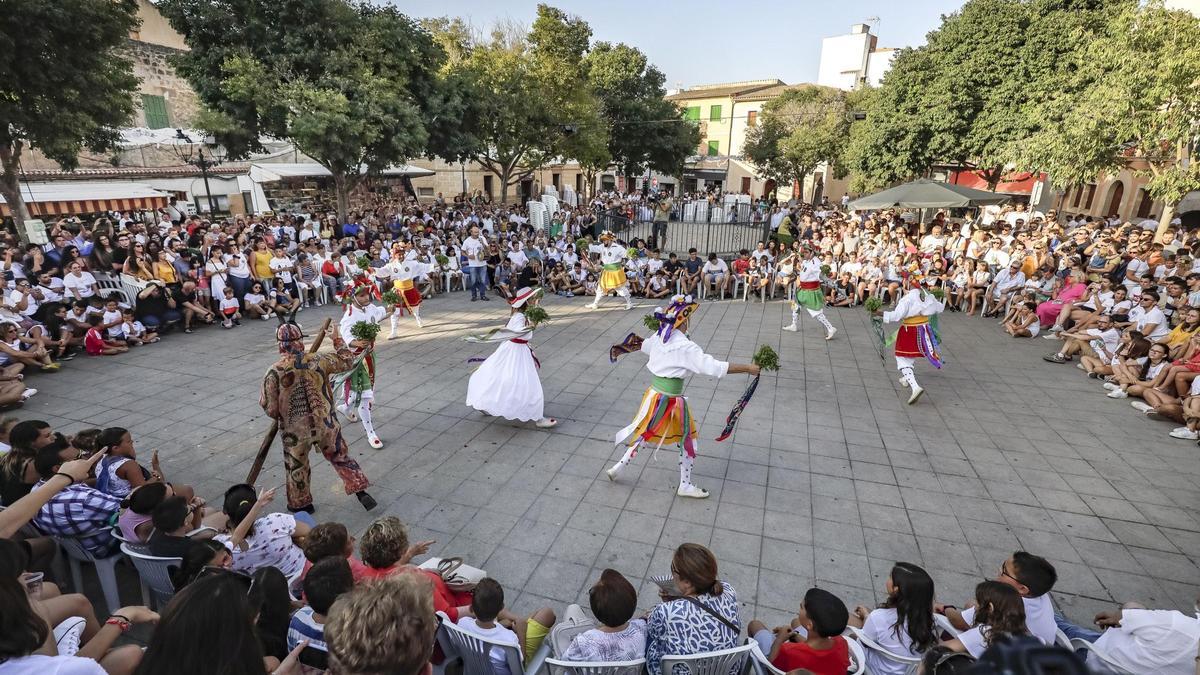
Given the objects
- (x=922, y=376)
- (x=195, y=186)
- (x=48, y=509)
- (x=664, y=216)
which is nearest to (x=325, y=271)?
(x=48, y=509)

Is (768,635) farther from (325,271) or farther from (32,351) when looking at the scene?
(325,271)

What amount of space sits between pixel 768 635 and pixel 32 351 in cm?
1048

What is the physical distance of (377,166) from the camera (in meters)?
16.4

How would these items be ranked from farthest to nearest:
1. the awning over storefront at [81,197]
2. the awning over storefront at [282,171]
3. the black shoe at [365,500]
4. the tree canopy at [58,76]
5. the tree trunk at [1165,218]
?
the awning over storefront at [282,171]
the awning over storefront at [81,197]
the tree trunk at [1165,218]
the tree canopy at [58,76]
the black shoe at [365,500]

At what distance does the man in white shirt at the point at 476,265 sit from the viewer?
13.9 m

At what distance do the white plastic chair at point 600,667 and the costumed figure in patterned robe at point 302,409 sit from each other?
118 inches

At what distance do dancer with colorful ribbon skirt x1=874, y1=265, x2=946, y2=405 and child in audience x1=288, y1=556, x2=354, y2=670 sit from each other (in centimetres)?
723

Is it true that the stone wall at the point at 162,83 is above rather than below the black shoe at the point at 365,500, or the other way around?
above

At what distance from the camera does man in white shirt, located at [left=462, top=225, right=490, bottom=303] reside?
13.9 meters

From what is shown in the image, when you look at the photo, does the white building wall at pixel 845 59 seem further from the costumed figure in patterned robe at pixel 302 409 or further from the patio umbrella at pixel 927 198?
the costumed figure in patterned robe at pixel 302 409

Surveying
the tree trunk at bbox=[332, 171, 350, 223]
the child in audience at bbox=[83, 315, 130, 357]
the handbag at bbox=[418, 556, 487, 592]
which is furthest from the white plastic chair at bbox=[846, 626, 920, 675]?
the tree trunk at bbox=[332, 171, 350, 223]

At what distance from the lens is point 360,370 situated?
250 inches

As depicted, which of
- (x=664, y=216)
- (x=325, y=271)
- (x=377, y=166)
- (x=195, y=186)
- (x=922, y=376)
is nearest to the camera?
(x=922, y=376)

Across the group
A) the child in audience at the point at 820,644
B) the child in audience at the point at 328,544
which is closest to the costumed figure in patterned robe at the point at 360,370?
the child in audience at the point at 328,544
